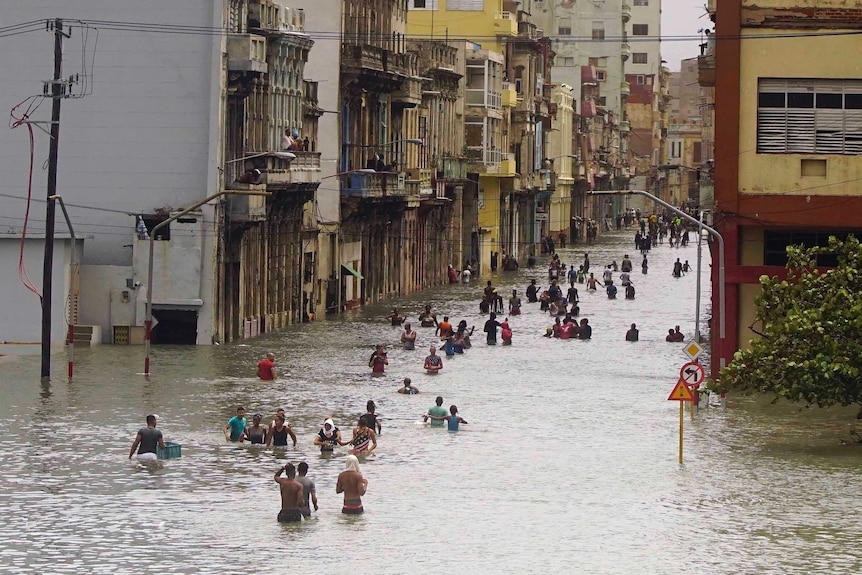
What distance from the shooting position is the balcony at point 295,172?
6731 cm

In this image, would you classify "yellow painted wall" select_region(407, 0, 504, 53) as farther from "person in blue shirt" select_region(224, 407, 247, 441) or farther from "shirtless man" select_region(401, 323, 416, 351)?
"person in blue shirt" select_region(224, 407, 247, 441)

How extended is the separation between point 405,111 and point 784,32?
4203 cm

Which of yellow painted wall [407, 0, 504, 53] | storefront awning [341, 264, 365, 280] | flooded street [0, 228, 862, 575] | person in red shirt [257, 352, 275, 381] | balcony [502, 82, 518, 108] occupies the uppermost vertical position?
yellow painted wall [407, 0, 504, 53]

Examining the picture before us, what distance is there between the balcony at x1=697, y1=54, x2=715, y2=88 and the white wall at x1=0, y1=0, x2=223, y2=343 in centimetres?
1537

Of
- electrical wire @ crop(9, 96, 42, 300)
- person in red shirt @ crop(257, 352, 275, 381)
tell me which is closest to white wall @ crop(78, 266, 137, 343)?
electrical wire @ crop(9, 96, 42, 300)

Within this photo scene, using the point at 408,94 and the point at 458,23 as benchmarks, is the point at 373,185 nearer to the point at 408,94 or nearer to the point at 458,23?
the point at 408,94

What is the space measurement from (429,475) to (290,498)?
6.54 m

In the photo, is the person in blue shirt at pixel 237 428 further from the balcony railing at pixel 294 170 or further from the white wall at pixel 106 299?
the balcony railing at pixel 294 170

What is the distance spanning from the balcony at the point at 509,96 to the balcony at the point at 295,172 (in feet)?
153

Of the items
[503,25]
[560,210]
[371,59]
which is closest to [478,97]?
[503,25]

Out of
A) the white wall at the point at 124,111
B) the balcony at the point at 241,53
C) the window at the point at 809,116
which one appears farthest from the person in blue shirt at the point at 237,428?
the balcony at the point at 241,53

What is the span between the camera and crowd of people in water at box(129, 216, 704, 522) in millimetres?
32375

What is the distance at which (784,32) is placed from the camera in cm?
5266

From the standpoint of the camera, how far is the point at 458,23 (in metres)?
118
